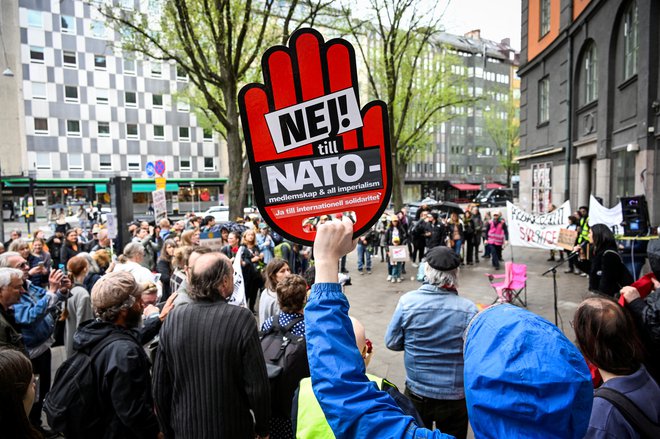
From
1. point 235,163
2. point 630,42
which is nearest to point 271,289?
point 235,163

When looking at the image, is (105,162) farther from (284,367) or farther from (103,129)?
(284,367)

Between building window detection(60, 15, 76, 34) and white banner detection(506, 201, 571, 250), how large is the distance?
42.3 m

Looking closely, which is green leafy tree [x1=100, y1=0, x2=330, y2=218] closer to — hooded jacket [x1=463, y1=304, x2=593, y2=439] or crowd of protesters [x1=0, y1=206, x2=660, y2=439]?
crowd of protesters [x1=0, y1=206, x2=660, y2=439]

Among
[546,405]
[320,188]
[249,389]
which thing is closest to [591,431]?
[546,405]

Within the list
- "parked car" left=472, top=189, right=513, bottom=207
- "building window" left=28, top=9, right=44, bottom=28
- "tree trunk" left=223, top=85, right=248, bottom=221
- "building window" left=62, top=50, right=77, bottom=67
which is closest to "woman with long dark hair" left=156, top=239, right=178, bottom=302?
"tree trunk" left=223, top=85, right=248, bottom=221

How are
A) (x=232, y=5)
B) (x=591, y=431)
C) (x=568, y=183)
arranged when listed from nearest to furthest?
(x=591, y=431) < (x=232, y=5) < (x=568, y=183)

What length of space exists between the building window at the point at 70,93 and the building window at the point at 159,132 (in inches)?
284

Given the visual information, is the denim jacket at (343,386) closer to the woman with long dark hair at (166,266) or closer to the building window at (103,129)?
the woman with long dark hair at (166,266)

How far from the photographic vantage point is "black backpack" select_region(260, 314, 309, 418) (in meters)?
2.74

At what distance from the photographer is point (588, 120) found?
15188mm

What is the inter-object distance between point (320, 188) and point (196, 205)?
45012 millimetres

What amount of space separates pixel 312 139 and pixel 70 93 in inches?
1769

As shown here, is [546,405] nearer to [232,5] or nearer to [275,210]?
[275,210]

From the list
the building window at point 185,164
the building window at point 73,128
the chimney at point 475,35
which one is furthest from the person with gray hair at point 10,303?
the chimney at point 475,35
